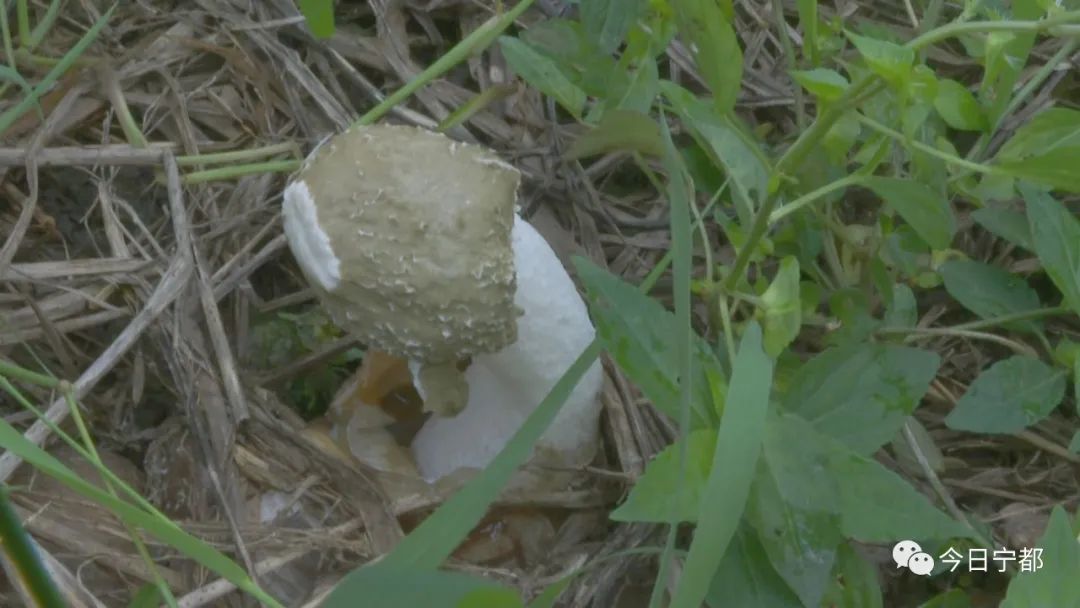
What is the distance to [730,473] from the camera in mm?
1066

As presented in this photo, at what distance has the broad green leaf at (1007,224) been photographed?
180 cm

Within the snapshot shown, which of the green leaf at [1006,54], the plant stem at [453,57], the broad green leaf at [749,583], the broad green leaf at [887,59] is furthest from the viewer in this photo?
the plant stem at [453,57]

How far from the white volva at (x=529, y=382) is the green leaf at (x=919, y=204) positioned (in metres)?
0.52

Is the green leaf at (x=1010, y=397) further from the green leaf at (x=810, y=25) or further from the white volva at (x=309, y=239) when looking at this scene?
the white volva at (x=309, y=239)

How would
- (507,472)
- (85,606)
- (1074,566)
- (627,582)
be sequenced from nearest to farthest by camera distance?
1. (507,472)
2. (1074,566)
3. (85,606)
4. (627,582)

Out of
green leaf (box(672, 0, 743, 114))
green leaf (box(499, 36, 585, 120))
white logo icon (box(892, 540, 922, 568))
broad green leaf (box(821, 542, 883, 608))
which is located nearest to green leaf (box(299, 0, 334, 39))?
green leaf (box(499, 36, 585, 120))

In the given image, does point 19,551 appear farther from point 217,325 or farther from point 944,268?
point 944,268

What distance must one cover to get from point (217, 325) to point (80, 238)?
0.42 meters

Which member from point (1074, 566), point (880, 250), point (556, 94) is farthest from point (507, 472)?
point (880, 250)

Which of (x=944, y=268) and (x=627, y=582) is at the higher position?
(x=944, y=268)

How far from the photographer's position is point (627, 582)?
169 centimetres

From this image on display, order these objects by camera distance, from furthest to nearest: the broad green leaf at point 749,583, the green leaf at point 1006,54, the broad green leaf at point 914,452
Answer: the broad green leaf at point 914,452 < the green leaf at point 1006,54 < the broad green leaf at point 749,583

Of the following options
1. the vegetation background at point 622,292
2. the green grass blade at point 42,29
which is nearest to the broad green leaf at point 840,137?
the vegetation background at point 622,292

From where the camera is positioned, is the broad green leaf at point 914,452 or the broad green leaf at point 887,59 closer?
the broad green leaf at point 887,59
